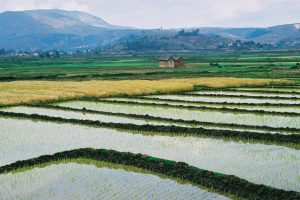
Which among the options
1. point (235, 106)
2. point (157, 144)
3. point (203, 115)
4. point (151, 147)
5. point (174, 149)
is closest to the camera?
point (174, 149)

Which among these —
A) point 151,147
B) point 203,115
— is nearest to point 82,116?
point 203,115

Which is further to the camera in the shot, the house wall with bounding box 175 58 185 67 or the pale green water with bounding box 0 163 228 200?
the house wall with bounding box 175 58 185 67

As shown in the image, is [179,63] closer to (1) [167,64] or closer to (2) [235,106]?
(1) [167,64]

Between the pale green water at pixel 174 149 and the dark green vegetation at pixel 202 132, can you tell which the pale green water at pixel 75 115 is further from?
the pale green water at pixel 174 149

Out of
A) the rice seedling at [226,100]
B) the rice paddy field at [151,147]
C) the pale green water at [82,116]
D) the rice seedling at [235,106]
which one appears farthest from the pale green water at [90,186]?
the rice seedling at [226,100]

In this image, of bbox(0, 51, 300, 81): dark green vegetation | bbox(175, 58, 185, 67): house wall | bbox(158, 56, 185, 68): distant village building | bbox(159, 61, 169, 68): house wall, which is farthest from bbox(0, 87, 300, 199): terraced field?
bbox(159, 61, 169, 68): house wall

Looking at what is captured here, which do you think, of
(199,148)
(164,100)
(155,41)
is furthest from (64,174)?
(155,41)

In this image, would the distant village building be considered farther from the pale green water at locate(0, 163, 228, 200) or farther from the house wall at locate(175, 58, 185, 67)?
the pale green water at locate(0, 163, 228, 200)
